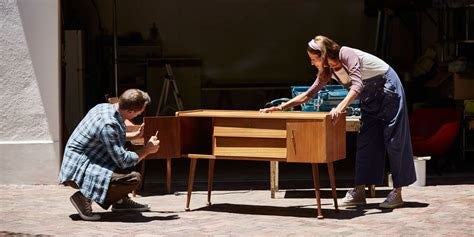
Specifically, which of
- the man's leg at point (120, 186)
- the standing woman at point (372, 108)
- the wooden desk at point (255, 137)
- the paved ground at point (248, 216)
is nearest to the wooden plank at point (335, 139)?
the wooden desk at point (255, 137)

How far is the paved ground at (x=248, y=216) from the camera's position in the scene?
289 inches

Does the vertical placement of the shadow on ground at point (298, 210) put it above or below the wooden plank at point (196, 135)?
below

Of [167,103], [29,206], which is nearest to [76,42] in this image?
[167,103]

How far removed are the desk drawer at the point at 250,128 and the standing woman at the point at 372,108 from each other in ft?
1.19

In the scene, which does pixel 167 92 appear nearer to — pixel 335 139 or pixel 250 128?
pixel 250 128

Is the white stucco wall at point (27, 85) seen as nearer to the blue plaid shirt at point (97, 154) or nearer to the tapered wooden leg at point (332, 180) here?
the blue plaid shirt at point (97, 154)

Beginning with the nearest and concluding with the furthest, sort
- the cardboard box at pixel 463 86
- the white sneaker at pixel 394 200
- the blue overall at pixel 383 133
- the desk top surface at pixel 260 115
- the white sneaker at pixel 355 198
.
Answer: the desk top surface at pixel 260 115
the blue overall at pixel 383 133
the white sneaker at pixel 394 200
the white sneaker at pixel 355 198
the cardboard box at pixel 463 86

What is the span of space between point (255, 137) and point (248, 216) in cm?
75

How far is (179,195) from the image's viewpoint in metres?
9.52

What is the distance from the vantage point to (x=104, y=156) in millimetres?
7777

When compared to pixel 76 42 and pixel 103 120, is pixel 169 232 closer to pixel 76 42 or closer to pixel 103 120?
pixel 103 120

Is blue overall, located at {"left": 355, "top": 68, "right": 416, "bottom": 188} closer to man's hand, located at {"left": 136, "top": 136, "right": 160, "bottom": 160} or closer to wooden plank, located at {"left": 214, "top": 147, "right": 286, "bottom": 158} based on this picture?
wooden plank, located at {"left": 214, "top": 147, "right": 286, "bottom": 158}

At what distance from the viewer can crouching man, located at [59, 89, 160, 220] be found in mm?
7602

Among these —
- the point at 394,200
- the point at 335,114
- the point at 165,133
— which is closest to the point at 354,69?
the point at 335,114
